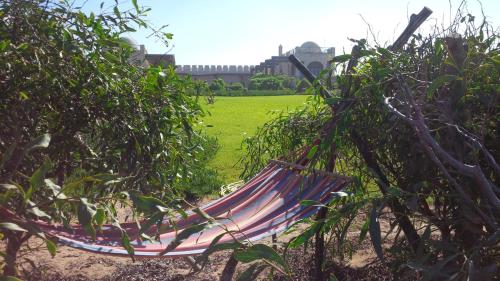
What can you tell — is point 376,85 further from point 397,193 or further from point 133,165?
point 133,165

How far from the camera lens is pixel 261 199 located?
2707mm

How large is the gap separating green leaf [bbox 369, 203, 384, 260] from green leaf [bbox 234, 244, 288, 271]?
0.28 meters

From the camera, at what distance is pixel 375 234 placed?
1.18m

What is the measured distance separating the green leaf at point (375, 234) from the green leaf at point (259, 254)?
28 cm

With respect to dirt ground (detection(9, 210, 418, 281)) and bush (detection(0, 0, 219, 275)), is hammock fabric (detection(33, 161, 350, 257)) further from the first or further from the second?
dirt ground (detection(9, 210, 418, 281))

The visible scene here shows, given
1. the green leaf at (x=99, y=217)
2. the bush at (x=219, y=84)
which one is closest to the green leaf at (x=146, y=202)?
the green leaf at (x=99, y=217)

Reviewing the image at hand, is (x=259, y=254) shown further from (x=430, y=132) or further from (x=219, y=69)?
(x=219, y=69)

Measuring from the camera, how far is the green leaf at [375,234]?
115 cm

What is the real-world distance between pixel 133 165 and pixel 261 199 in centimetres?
81

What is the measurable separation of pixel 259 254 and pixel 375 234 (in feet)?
1.10

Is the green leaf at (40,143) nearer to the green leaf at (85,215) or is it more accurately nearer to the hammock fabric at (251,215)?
the green leaf at (85,215)

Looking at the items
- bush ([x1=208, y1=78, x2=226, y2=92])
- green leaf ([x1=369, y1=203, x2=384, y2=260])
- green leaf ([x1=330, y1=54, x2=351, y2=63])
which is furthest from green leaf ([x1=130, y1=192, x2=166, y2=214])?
bush ([x1=208, y1=78, x2=226, y2=92])

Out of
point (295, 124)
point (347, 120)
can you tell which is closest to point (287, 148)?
point (295, 124)

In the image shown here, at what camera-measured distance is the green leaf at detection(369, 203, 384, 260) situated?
1151mm
